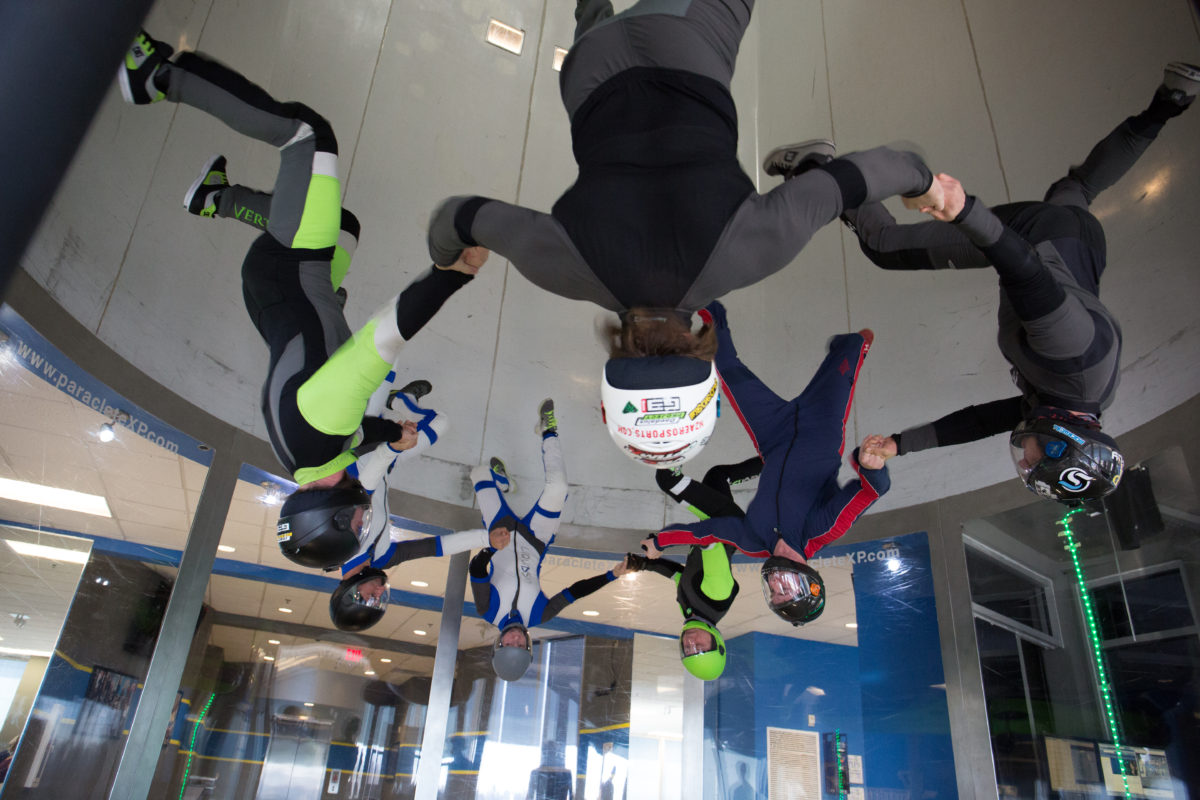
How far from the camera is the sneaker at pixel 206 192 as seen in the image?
338cm

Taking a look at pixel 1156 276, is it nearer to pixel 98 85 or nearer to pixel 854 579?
pixel 854 579

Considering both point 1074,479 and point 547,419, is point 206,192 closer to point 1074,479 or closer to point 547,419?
point 547,419

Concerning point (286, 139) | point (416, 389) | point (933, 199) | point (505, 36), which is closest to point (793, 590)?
point (933, 199)

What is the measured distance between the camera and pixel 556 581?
621 cm

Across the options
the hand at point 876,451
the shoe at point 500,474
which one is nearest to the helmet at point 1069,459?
the hand at point 876,451

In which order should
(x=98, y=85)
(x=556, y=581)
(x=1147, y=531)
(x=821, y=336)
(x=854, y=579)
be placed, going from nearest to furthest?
(x=98, y=85) < (x=1147, y=531) < (x=854, y=579) < (x=821, y=336) < (x=556, y=581)

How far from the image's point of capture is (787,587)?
3682 mm

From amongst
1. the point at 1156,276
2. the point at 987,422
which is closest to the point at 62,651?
the point at 987,422

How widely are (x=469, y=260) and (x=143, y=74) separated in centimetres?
165

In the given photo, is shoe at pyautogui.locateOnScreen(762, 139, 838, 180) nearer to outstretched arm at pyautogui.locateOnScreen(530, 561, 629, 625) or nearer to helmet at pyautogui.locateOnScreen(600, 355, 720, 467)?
helmet at pyautogui.locateOnScreen(600, 355, 720, 467)

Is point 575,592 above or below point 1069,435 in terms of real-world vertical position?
below

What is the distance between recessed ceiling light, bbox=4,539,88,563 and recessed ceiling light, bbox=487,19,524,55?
4.62m

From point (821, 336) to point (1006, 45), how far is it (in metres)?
2.21

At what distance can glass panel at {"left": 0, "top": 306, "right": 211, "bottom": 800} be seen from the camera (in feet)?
11.1
